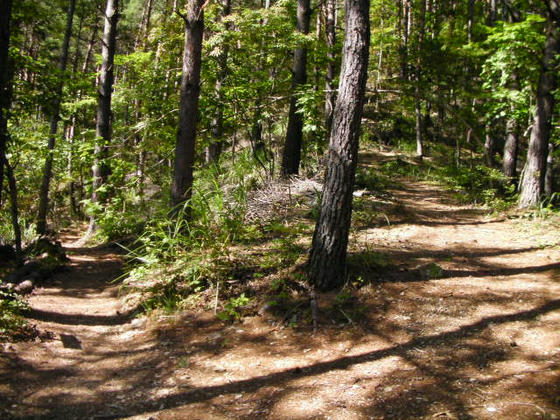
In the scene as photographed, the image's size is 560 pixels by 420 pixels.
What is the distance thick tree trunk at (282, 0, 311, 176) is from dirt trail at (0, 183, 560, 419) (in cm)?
388

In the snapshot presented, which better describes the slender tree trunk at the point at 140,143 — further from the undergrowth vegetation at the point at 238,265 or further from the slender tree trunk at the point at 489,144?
the slender tree trunk at the point at 489,144

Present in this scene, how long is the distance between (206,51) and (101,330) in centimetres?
625

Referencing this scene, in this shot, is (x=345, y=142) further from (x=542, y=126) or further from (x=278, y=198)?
(x=542, y=126)

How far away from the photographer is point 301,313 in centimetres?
491

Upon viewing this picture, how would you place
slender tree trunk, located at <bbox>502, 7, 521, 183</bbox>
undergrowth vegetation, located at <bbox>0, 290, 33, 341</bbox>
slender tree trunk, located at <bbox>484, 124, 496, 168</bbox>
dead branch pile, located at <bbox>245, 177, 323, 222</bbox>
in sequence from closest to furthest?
undergrowth vegetation, located at <bbox>0, 290, 33, 341</bbox> < dead branch pile, located at <bbox>245, 177, 323, 222</bbox> < slender tree trunk, located at <bbox>484, 124, 496, 168</bbox> < slender tree trunk, located at <bbox>502, 7, 521, 183</bbox>

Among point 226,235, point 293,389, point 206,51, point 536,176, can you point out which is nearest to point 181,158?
point 226,235

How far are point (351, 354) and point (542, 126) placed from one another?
25.0 ft

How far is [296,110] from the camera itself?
9688mm

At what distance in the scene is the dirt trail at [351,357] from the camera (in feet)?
10.7

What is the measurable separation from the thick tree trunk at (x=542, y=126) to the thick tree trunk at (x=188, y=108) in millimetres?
7175

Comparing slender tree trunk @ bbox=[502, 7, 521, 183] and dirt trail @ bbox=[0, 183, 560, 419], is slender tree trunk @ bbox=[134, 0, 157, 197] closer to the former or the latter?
dirt trail @ bbox=[0, 183, 560, 419]

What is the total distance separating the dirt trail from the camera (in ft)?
10.7

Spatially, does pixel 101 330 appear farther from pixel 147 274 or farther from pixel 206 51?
pixel 206 51

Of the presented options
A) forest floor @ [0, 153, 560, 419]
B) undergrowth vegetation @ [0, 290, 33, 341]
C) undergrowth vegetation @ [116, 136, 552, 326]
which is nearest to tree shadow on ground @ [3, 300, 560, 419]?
forest floor @ [0, 153, 560, 419]
